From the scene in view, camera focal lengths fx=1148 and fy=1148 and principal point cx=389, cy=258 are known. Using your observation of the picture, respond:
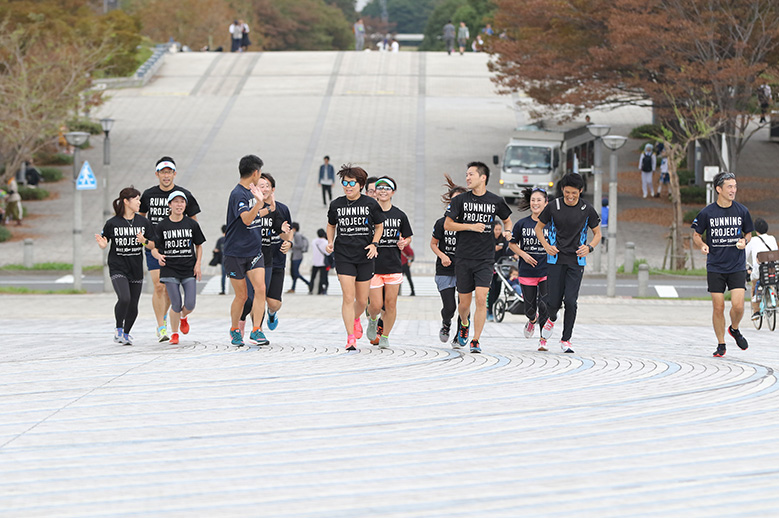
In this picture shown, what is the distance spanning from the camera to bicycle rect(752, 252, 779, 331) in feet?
51.9

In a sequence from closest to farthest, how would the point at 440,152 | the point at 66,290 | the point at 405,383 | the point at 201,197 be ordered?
the point at 405,383 < the point at 66,290 < the point at 201,197 < the point at 440,152

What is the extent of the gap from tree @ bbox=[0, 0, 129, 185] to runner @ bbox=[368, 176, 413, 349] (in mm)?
24804

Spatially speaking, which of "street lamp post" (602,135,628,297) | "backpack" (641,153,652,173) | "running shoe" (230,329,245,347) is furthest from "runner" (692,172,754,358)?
"backpack" (641,153,652,173)

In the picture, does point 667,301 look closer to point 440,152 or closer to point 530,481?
point 530,481

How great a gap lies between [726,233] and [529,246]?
265 centimetres

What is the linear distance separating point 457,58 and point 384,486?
6441cm

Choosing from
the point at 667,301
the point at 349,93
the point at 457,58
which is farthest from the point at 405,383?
the point at 457,58

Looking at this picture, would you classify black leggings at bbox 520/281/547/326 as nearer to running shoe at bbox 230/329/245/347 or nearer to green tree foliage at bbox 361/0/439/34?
running shoe at bbox 230/329/245/347

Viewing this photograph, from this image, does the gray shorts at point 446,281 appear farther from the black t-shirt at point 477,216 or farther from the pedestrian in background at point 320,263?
the pedestrian in background at point 320,263

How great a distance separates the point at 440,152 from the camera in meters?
44.9

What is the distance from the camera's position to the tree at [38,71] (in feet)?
113

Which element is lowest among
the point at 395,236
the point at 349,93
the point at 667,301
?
the point at 667,301

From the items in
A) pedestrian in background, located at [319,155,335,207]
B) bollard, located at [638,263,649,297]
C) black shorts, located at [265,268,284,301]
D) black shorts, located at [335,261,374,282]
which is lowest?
bollard, located at [638,263,649,297]

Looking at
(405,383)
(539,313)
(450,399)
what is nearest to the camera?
(450,399)
